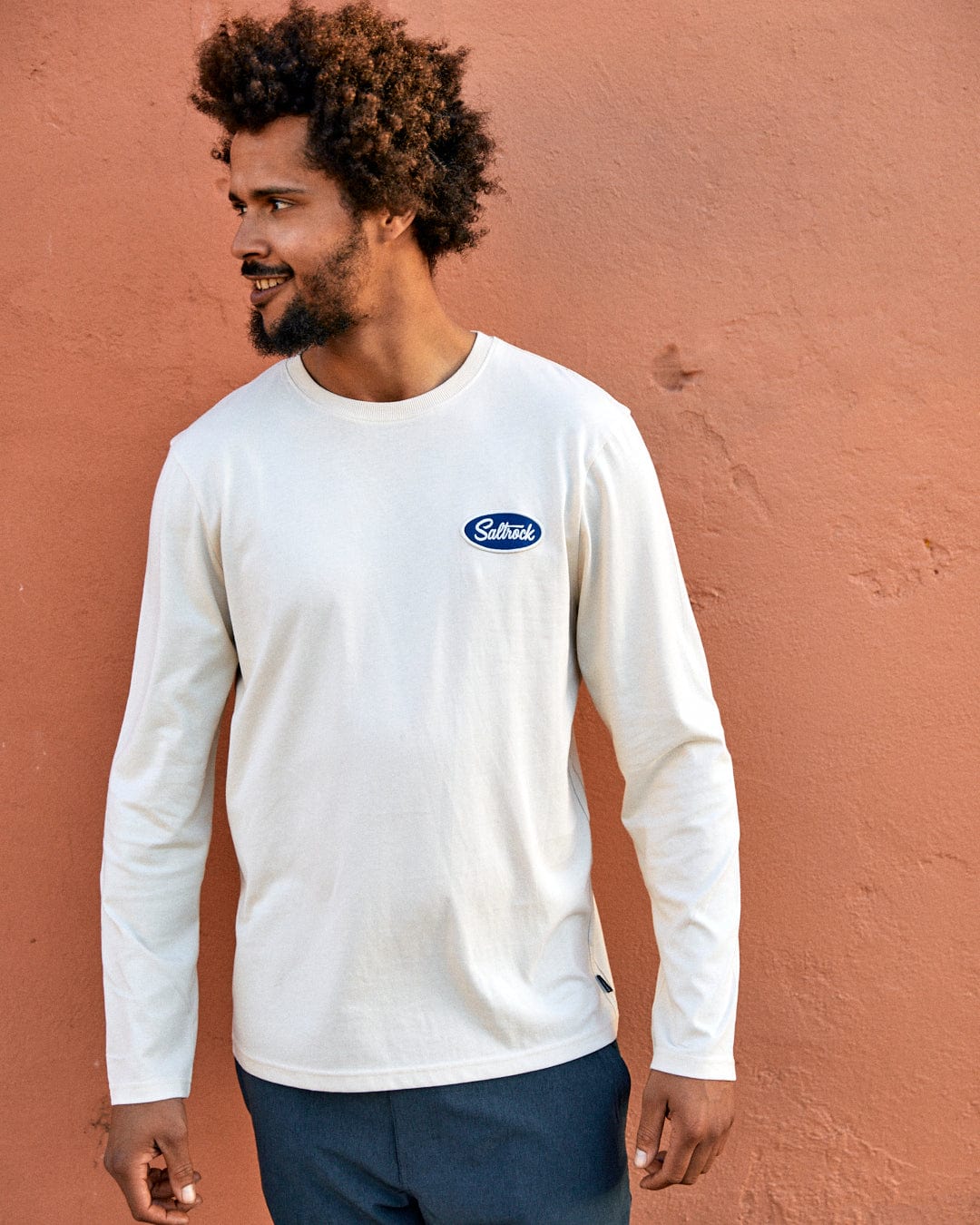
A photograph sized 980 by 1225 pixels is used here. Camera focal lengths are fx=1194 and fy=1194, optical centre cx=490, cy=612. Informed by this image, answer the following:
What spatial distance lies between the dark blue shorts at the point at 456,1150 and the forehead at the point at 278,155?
1290 mm

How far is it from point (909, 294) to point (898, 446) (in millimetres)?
267

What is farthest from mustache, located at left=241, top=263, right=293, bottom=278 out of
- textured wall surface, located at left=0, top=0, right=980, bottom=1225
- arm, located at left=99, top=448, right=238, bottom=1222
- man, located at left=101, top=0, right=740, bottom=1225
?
textured wall surface, located at left=0, top=0, right=980, bottom=1225

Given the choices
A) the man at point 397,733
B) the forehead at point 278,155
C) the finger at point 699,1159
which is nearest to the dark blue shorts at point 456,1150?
the man at point 397,733

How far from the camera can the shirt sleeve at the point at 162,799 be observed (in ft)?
5.74

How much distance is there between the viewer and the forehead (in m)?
1.70

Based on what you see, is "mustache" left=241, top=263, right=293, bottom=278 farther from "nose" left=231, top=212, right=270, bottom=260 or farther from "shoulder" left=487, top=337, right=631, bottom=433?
"shoulder" left=487, top=337, right=631, bottom=433

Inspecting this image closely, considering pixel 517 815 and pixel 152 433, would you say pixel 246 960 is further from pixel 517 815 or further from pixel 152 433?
pixel 152 433

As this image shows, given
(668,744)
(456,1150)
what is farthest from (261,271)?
(456,1150)

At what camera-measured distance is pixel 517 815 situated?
1675 mm

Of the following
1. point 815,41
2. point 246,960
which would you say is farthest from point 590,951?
point 815,41

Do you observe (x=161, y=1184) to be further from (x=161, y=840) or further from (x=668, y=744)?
(x=668, y=744)

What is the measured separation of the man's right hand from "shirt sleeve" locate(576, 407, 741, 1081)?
719 mm

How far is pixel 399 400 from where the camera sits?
1749mm

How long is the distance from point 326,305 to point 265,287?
11cm
